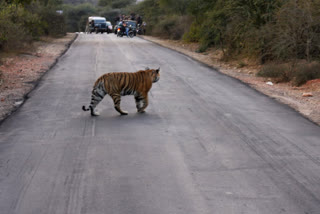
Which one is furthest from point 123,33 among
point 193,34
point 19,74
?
point 19,74

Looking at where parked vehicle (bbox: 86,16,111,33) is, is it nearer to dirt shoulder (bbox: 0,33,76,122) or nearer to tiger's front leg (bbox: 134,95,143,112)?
Answer: dirt shoulder (bbox: 0,33,76,122)

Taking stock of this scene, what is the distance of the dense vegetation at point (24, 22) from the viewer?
886 inches

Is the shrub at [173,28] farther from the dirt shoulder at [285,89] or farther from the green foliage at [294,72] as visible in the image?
the green foliage at [294,72]

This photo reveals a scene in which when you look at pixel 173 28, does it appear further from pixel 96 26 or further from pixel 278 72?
pixel 278 72

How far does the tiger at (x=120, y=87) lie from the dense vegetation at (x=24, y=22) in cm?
993

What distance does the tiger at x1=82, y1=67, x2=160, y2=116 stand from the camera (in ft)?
34.7

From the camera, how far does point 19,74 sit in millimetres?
18547

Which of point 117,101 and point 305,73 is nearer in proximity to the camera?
point 117,101

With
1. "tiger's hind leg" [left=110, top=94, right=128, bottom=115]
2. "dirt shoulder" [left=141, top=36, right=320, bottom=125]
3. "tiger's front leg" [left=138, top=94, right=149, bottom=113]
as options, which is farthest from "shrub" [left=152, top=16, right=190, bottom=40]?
"tiger's hind leg" [left=110, top=94, right=128, bottom=115]

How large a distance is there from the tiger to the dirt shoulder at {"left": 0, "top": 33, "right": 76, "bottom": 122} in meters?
2.19

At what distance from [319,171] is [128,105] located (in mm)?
6014

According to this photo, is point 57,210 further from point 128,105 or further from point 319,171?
point 128,105

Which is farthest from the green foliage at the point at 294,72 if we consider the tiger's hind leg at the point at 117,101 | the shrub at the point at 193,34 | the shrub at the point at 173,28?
the shrub at the point at 173,28

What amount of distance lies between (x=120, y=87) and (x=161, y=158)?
3328 mm
